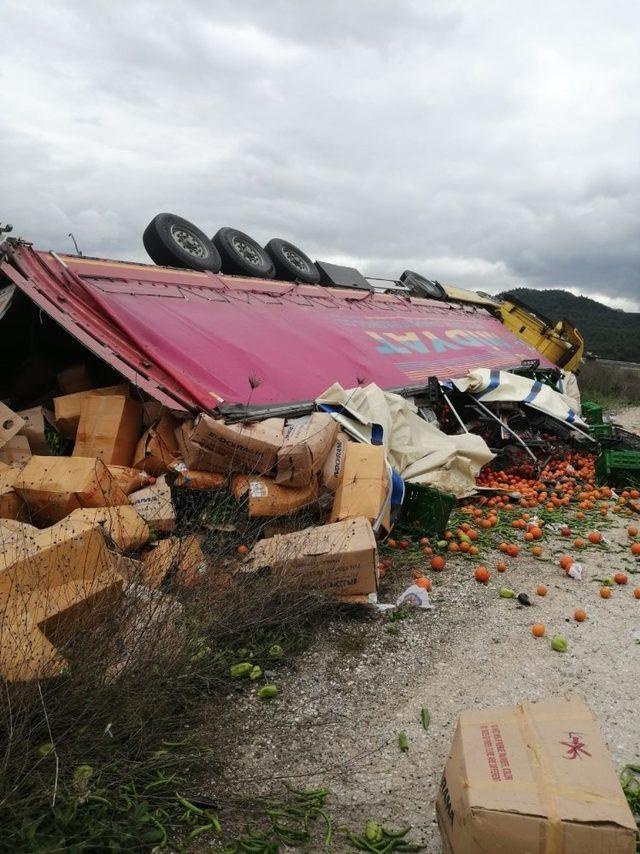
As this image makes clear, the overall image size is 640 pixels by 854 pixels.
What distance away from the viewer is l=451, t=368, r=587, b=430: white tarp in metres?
8.41

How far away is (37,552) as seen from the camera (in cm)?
322

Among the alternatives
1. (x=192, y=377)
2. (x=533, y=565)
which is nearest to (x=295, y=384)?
(x=192, y=377)

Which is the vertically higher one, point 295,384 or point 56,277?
point 56,277

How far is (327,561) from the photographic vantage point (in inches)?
153

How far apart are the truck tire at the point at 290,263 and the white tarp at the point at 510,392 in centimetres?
474

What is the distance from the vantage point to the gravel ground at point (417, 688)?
8.81 ft

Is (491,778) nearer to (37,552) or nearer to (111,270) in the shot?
(37,552)

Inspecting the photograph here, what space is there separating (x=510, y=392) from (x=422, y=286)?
25.0ft

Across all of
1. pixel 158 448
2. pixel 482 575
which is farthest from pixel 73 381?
pixel 482 575

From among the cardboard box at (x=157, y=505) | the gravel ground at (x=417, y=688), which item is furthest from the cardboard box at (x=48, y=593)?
the cardboard box at (x=157, y=505)

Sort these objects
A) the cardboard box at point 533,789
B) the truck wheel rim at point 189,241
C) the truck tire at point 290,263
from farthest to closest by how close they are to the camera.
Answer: the truck tire at point 290,263 < the truck wheel rim at point 189,241 < the cardboard box at point 533,789

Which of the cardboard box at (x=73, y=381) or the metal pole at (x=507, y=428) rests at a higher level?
the metal pole at (x=507, y=428)

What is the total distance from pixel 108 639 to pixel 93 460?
2.09 metres

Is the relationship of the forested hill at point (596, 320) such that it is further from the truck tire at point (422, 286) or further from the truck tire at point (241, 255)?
the truck tire at point (241, 255)
